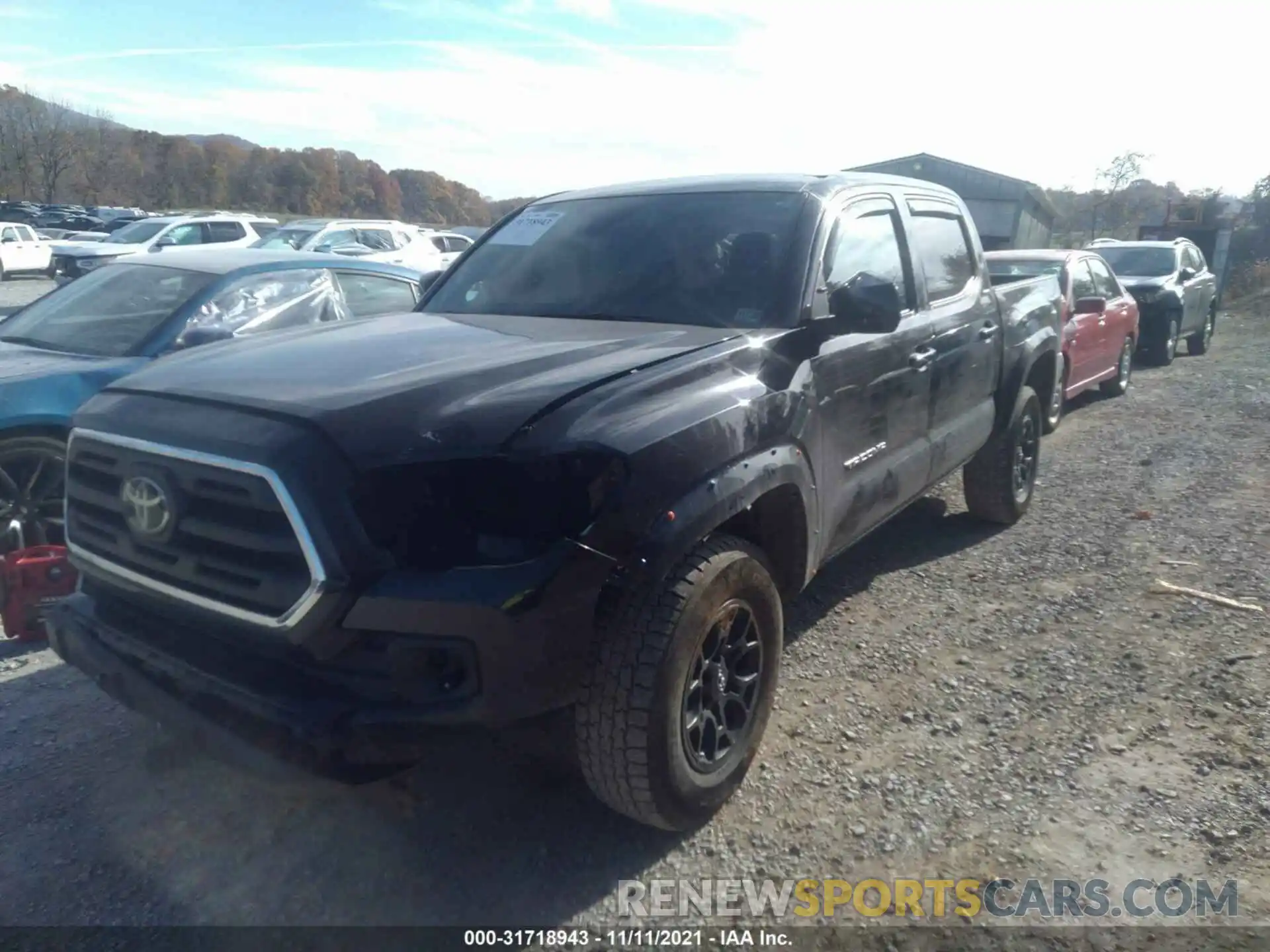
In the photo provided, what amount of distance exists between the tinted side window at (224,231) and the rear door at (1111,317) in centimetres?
1688

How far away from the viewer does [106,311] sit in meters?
5.69

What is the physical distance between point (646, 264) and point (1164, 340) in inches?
488

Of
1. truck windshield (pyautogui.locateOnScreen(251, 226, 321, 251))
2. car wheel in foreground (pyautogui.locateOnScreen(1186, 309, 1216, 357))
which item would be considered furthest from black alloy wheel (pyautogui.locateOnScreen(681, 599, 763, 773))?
truck windshield (pyautogui.locateOnScreen(251, 226, 321, 251))

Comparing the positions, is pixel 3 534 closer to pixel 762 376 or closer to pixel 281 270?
pixel 281 270

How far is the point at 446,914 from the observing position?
9.22ft

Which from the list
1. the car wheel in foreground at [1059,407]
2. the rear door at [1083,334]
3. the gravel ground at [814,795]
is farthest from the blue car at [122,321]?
the rear door at [1083,334]

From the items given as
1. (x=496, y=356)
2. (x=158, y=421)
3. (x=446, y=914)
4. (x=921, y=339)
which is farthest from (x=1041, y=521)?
(x=158, y=421)

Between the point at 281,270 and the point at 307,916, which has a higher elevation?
the point at 281,270

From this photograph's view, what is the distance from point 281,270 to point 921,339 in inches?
150

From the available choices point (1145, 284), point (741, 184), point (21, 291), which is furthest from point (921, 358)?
point (21, 291)

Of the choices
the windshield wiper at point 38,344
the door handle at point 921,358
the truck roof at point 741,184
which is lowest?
the windshield wiper at point 38,344

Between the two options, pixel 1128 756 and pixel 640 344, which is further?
pixel 1128 756

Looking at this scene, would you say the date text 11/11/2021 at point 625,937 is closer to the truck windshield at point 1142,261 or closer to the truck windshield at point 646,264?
the truck windshield at point 646,264

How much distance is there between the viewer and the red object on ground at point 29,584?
13.9ft
